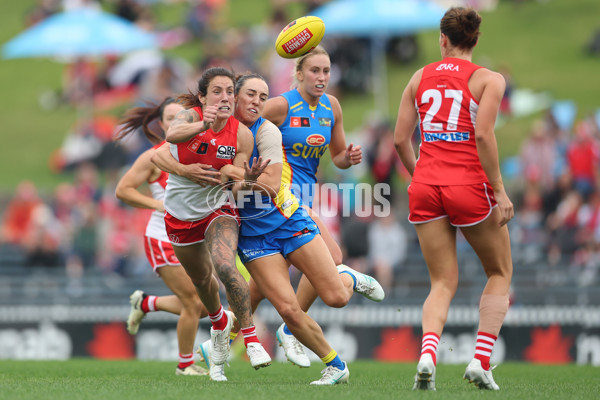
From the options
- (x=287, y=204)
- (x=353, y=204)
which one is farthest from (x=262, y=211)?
(x=353, y=204)

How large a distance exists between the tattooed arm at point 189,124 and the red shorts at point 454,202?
4.99ft

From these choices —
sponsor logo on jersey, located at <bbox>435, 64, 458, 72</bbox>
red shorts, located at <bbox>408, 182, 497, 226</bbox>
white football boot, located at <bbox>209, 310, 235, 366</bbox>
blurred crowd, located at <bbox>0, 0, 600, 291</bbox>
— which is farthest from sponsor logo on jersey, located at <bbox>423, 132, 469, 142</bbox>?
blurred crowd, located at <bbox>0, 0, 600, 291</bbox>

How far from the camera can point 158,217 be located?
28.9ft

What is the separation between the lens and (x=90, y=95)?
22766 mm

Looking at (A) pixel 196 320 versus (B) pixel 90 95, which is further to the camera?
(B) pixel 90 95

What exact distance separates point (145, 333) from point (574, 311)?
19.1 ft

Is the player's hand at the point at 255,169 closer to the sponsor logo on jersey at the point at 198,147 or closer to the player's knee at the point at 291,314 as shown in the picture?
the sponsor logo on jersey at the point at 198,147

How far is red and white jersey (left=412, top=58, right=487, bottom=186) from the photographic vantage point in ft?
21.7

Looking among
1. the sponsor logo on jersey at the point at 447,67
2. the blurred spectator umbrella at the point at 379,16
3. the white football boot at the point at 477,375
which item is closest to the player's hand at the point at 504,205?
the sponsor logo on jersey at the point at 447,67

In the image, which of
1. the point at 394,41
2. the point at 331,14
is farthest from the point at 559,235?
the point at 394,41

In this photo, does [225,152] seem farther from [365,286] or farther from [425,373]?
[425,373]

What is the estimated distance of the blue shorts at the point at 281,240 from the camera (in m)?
6.95

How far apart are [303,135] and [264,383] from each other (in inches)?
79.7

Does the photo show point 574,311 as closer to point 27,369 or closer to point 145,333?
point 145,333
